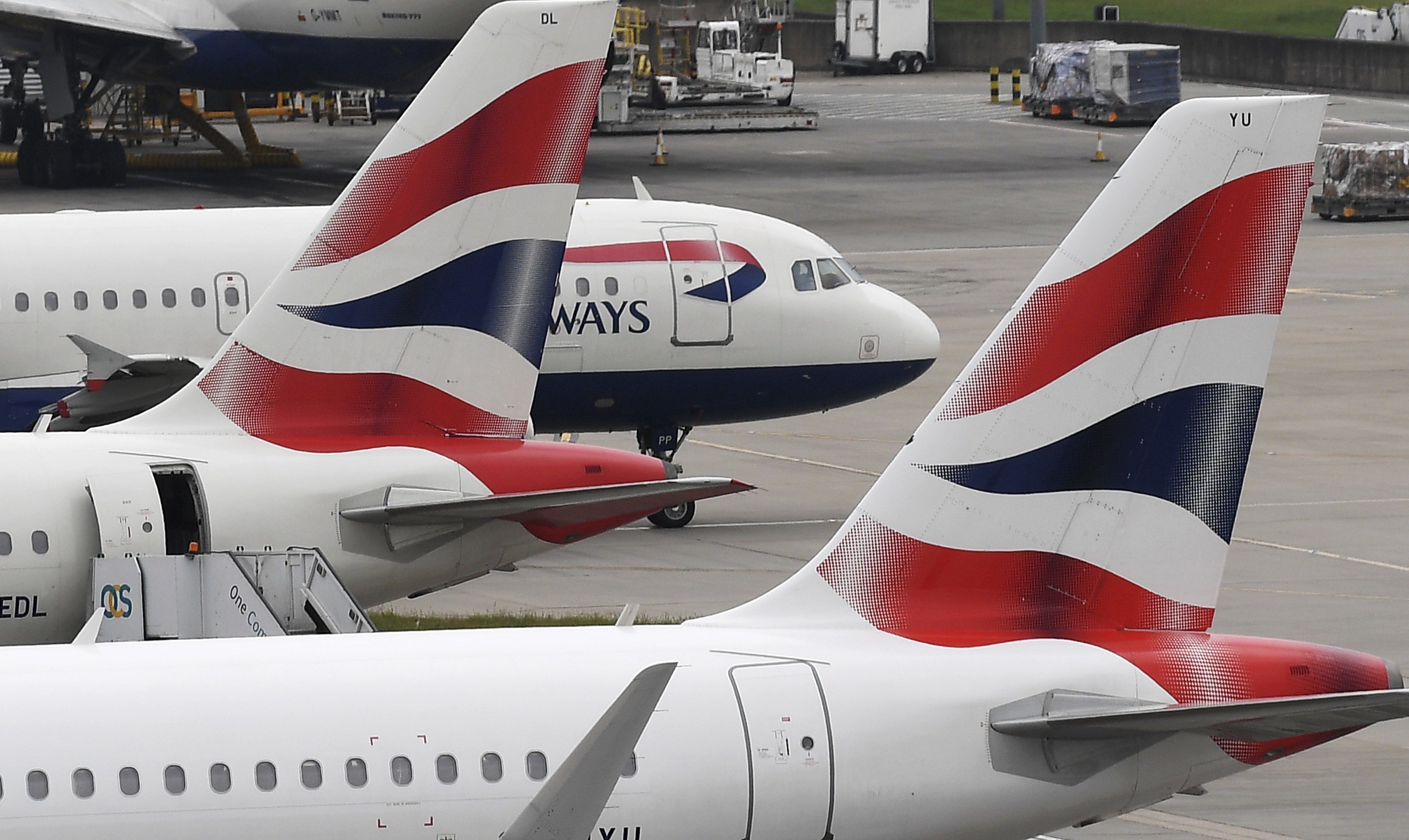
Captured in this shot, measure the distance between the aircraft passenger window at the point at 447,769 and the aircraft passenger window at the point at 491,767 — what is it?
0.12m

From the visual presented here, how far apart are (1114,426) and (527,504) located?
600 cm

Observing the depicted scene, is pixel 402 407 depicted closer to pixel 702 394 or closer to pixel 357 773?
pixel 357 773

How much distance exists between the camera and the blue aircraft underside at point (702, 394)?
88.3 feet

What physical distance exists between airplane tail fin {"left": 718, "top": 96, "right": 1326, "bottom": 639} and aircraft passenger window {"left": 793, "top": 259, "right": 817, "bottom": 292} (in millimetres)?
16134

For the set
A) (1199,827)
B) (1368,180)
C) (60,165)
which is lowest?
(1199,827)

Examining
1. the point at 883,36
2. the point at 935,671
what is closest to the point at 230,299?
the point at 935,671

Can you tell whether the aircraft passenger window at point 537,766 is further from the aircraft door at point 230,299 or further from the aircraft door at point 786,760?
the aircraft door at point 230,299

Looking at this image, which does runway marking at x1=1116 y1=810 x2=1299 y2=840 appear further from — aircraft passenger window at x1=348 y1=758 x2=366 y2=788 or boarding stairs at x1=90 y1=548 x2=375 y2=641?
aircraft passenger window at x1=348 y1=758 x2=366 y2=788

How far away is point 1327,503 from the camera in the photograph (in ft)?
95.1

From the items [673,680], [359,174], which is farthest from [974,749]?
[359,174]

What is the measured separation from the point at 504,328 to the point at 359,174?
1783 mm

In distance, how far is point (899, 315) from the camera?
28.9 metres

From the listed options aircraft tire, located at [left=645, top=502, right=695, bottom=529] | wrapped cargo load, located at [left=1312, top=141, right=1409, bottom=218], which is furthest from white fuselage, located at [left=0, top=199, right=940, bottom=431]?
wrapped cargo load, located at [left=1312, top=141, right=1409, bottom=218]

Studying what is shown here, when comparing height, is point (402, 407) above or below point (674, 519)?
above
